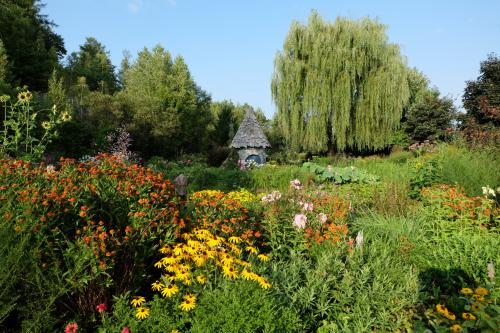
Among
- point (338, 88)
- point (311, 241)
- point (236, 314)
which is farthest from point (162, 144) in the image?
point (236, 314)

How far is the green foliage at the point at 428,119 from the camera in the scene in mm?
21672

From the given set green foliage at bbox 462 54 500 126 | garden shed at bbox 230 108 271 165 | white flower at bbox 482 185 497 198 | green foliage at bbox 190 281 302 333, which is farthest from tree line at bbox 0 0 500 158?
green foliage at bbox 190 281 302 333

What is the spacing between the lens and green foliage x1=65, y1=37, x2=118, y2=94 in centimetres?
3862

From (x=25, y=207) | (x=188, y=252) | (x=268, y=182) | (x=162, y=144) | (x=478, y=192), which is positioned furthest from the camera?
(x=162, y=144)

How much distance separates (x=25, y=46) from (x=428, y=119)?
82.0 ft

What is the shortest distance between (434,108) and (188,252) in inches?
864

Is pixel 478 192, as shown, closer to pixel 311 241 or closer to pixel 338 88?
pixel 311 241

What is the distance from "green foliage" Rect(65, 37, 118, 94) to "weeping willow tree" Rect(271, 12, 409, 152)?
23510 millimetres

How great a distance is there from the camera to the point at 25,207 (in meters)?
3.11

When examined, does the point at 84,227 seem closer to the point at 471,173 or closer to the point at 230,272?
the point at 230,272

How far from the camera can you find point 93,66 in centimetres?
4109

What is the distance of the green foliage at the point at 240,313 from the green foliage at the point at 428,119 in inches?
811

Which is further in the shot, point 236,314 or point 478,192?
point 478,192

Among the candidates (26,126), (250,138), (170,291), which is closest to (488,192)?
(170,291)
